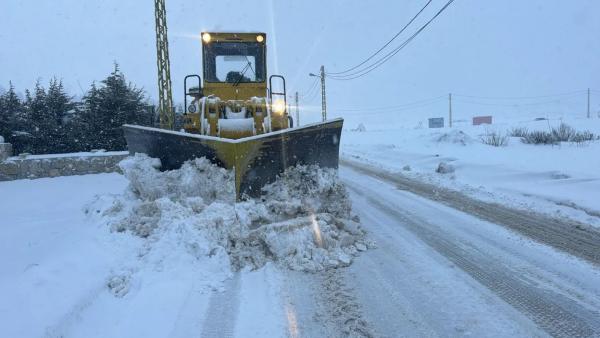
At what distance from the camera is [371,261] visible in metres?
4.69

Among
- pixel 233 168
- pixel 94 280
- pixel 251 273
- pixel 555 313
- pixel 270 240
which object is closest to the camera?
pixel 555 313

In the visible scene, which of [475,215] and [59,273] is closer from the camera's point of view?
[59,273]

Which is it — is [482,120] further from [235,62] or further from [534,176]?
[235,62]

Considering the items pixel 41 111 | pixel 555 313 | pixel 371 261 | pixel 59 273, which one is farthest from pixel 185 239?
pixel 41 111

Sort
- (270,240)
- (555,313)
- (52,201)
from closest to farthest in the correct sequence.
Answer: (555,313) → (270,240) → (52,201)

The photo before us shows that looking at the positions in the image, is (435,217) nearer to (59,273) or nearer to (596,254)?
(596,254)

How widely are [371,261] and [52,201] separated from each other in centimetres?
653

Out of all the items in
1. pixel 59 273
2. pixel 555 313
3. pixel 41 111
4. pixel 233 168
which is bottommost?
pixel 555 313

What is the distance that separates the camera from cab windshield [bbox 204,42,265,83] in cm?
872

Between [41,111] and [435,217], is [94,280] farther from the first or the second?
[41,111]

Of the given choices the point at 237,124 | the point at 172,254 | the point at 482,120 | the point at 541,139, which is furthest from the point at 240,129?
the point at 482,120

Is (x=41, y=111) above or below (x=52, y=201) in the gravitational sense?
above

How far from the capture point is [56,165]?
1124cm

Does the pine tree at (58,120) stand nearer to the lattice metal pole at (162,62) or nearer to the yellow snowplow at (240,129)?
the lattice metal pole at (162,62)
